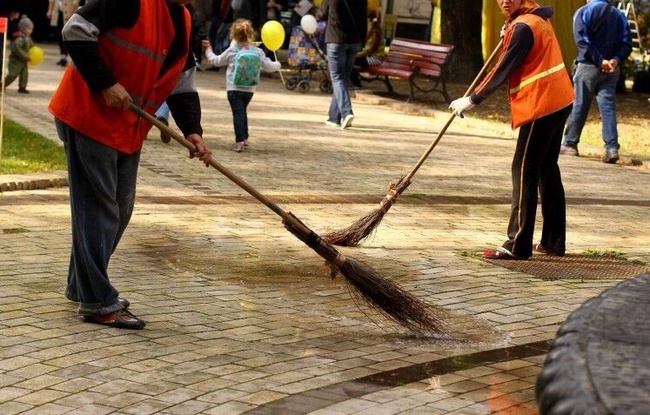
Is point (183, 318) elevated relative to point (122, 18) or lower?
lower

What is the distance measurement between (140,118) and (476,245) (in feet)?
12.3

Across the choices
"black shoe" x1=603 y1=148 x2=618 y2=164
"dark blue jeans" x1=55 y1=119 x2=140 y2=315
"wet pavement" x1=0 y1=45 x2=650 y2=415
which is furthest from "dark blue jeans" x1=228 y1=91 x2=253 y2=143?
"dark blue jeans" x1=55 y1=119 x2=140 y2=315

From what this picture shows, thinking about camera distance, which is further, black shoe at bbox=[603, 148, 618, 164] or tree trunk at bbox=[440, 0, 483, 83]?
tree trunk at bbox=[440, 0, 483, 83]

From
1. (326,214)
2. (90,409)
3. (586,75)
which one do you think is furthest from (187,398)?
(586,75)

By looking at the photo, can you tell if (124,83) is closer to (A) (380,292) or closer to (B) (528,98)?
(A) (380,292)

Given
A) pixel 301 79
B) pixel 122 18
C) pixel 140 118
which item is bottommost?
pixel 301 79

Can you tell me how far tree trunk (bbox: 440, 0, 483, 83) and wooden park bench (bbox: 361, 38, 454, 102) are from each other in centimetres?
177

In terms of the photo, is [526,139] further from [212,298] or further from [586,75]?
[586,75]

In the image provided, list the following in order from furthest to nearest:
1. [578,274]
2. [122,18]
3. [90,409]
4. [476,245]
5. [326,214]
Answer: [326,214], [476,245], [578,274], [122,18], [90,409]

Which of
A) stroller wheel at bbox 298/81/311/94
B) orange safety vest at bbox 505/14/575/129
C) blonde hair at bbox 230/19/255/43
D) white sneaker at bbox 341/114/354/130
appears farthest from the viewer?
stroller wheel at bbox 298/81/311/94

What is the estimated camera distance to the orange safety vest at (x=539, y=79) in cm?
892

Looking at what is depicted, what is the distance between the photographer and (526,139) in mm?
9070

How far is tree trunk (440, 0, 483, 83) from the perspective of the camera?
935 inches

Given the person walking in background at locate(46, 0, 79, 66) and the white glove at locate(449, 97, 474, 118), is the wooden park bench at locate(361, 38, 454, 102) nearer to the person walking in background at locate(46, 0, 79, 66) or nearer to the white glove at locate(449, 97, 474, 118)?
the person walking in background at locate(46, 0, 79, 66)
